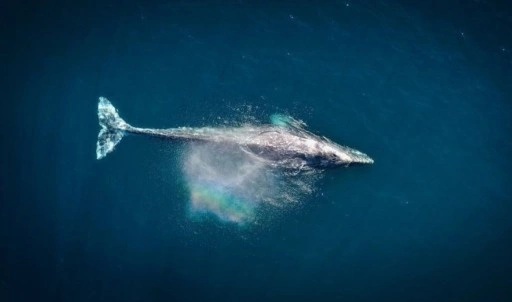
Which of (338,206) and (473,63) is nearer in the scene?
(338,206)

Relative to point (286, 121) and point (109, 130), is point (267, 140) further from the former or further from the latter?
point (109, 130)

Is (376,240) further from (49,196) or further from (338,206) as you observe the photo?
(49,196)

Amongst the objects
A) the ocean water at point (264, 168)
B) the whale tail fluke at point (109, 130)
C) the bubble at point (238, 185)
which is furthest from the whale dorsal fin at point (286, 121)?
the whale tail fluke at point (109, 130)

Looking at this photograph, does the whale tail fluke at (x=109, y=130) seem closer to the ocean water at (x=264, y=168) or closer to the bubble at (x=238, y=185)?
the ocean water at (x=264, y=168)

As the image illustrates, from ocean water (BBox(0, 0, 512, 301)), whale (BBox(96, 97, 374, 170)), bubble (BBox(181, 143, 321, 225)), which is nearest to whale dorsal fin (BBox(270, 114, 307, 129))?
whale (BBox(96, 97, 374, 170))

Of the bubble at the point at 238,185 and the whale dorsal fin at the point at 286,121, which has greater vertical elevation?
the whale dorsal fin at the point at 286,121

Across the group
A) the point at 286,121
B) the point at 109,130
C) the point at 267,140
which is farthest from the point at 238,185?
the point at 109,130

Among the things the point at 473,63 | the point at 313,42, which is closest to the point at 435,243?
the point at 473,63
